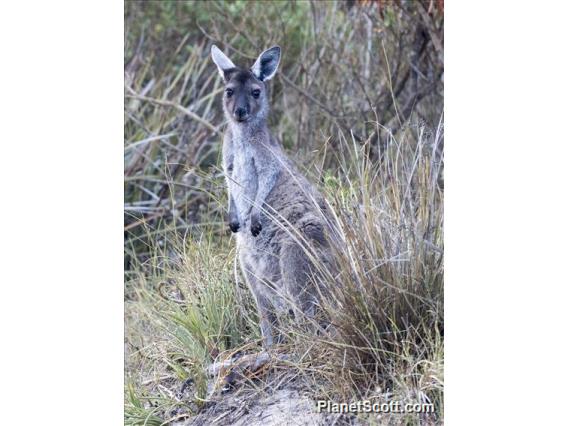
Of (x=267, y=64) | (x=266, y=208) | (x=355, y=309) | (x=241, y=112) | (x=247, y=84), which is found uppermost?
(x=267, y=64)

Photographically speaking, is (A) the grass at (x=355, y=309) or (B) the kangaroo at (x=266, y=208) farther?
(B) the kangaroo at (x=266, y=208)

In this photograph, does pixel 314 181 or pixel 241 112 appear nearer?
pixel 241 112

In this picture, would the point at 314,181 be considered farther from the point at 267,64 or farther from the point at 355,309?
the point at 355,309

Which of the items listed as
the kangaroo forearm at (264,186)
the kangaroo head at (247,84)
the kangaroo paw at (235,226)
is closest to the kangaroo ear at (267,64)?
the kangaroo head at (247,84)

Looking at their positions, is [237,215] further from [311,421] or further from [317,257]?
[311,421]

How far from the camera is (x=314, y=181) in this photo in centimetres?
580

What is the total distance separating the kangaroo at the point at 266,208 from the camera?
5.18 m

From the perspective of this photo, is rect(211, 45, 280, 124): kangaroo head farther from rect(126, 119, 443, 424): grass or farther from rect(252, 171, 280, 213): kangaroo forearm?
rect(126, 119, 443, 424): grass

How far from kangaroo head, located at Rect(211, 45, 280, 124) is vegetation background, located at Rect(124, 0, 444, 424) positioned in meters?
0.43

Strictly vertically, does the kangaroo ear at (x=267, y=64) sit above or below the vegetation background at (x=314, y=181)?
above

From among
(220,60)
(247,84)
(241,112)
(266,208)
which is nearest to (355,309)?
(266,208)

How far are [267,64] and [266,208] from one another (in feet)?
2.68

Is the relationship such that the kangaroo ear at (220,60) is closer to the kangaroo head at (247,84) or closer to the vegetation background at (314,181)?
the kangaroo head at (247,84)

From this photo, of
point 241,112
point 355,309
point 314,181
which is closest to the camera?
point 355,309
